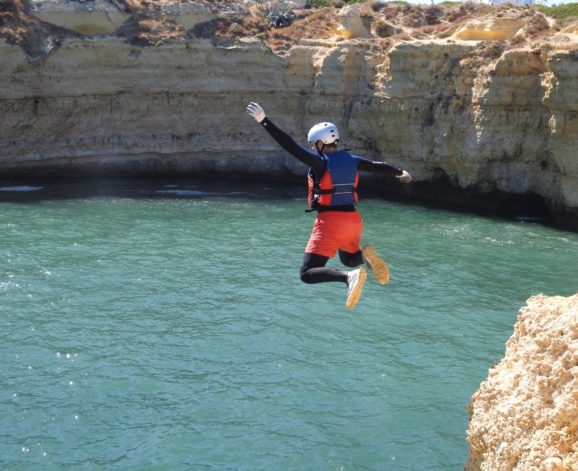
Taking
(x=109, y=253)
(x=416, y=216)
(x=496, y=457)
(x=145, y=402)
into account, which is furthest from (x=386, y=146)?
(x=496, y=457)

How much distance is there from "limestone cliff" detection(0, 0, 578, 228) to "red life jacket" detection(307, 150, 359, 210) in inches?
617

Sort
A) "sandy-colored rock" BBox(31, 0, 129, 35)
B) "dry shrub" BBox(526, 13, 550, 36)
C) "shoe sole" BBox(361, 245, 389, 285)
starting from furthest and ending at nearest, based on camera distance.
Answer: "sandy-colored rock" BBox(31, 0, 129, 35)
"dry shrub" BBox(526, 13, 550, 36)
"shoe sole" BBox(361, 245, 389, 285)

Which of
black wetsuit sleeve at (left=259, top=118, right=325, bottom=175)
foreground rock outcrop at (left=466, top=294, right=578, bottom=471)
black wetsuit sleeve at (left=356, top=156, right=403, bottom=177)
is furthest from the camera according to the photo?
black wetsuit sleeve at (left=356, top=156, right=403, bottom=177)

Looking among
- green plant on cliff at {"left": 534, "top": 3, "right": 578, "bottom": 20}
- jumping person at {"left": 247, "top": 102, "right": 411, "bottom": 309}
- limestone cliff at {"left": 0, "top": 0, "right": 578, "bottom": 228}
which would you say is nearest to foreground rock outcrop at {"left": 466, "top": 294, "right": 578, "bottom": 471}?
jumping person at {"left": 247, "top": 102, "right": 411, "bottom": 309}

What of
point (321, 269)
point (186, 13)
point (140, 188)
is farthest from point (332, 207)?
point (186, 13)

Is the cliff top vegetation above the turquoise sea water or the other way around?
above

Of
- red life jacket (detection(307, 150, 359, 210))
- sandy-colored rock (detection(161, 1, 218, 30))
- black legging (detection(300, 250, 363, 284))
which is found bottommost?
black legging (detection(300, 250, 363, 284))

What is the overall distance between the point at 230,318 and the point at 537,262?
→ 8017 millimetres

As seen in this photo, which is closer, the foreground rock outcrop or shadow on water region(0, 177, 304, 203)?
the foreground rock outcrop

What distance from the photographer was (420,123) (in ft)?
85.3

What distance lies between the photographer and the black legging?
913cm

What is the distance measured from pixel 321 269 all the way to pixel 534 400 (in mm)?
4000

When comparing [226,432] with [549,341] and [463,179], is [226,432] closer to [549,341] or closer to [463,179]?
[549,341]

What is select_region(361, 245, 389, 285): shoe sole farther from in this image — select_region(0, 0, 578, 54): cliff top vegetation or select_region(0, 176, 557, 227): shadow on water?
select_region(0, 0, 578, 54): cliff top vegetation
